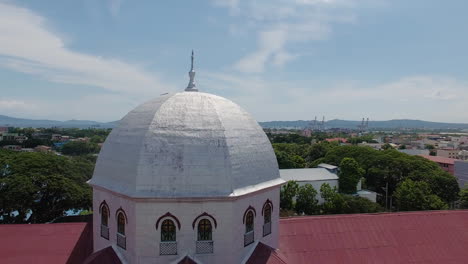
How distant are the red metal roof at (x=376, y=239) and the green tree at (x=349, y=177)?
92.1ft

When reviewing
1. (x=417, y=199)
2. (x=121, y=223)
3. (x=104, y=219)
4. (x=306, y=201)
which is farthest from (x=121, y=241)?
(x=417, y=199)

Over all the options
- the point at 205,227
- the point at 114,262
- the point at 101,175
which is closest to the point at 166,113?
the point at 101,175

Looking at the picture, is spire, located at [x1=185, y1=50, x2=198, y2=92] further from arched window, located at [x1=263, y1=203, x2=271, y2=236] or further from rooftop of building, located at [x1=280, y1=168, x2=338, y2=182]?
rooftop of building, located at [x1=280, y1=168, x2=338, y2=182]

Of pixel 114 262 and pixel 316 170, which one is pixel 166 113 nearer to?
pixel 114 262

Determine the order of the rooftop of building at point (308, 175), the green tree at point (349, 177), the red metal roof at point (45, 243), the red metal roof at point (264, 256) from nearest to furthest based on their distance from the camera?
1. the red metal roof at point (264, 256)
2. the red metal roof at point (45, 243)
3. the green tree at point (349, 177)
4. the rooftop of building at point (308, 175)

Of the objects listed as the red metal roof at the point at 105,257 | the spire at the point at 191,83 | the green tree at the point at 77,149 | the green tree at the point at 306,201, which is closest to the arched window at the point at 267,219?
the red metal roof at the point at 105,257

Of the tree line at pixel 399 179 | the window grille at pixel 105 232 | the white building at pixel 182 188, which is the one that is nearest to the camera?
the white building at pixel 182 188

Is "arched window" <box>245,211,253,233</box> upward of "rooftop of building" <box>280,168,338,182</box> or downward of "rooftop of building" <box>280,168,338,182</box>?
upward

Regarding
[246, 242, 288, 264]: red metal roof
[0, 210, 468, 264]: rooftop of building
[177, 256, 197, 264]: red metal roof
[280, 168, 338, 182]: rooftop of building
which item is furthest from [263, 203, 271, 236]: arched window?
[280, 168, 338, 182]: rooftop of building

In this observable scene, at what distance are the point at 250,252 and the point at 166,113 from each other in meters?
6.57

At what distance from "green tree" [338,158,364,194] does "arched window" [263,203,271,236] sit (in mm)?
34479

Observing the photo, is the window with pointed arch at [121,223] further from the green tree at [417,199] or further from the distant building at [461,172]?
the distant building at [461,172]

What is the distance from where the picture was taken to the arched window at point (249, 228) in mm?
12594

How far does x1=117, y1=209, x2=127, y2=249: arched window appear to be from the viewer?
12070 mm
